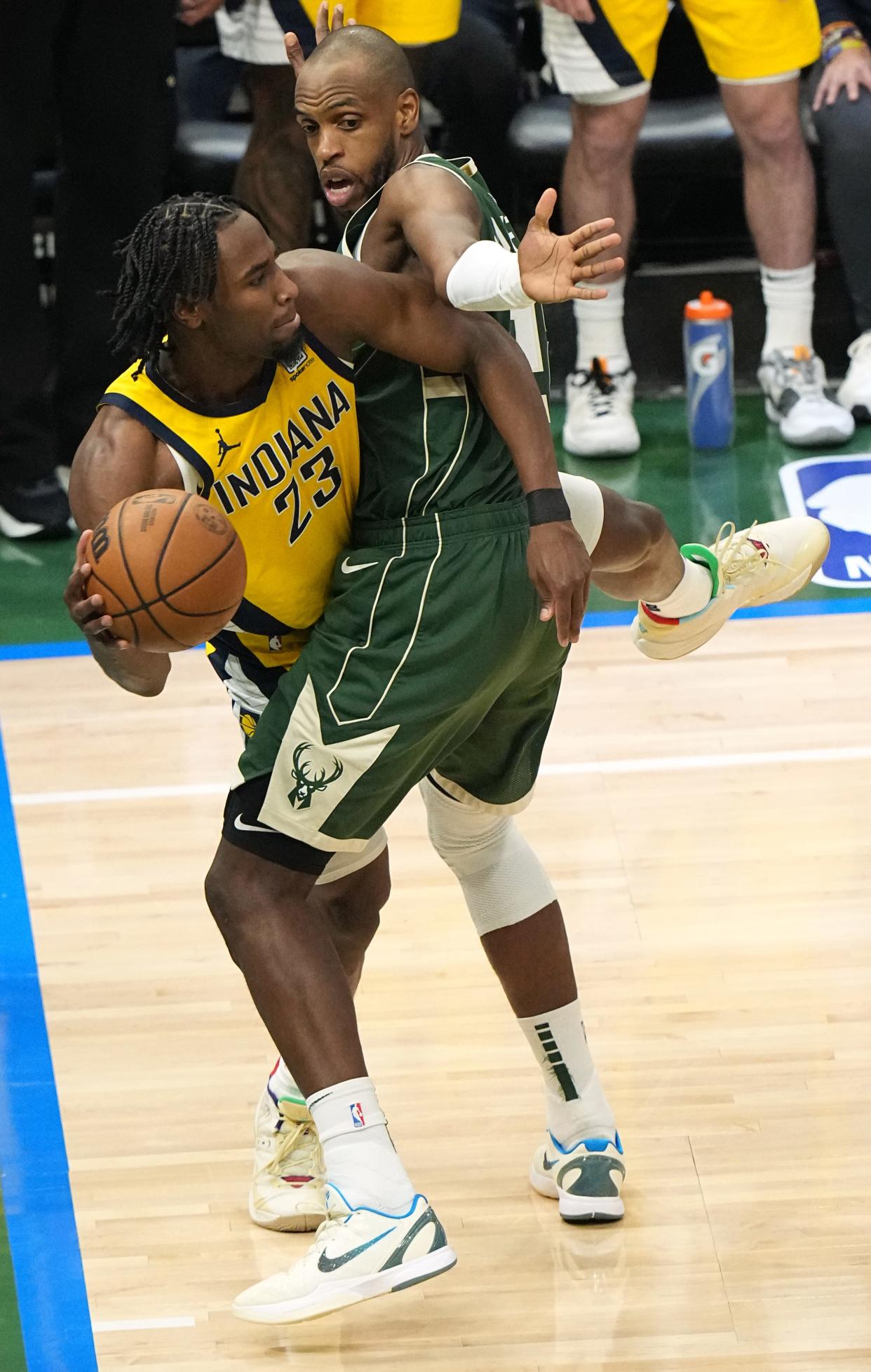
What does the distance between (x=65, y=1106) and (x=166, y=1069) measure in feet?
0.66

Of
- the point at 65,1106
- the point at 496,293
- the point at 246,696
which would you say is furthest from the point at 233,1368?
the point at 496,293

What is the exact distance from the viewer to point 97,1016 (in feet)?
12.6

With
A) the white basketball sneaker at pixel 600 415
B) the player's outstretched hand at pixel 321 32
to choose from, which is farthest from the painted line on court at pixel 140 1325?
the white basketball sneaker at pixel 600 415

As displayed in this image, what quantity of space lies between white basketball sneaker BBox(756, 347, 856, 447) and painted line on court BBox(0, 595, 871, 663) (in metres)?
1.08

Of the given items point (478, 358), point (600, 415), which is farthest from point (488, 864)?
point (600, 415)

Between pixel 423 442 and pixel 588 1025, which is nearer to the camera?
pixel 423 442

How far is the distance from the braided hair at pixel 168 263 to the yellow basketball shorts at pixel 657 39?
3.77m

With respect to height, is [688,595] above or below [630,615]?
above

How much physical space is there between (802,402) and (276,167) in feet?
6.25

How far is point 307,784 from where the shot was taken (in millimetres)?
2848

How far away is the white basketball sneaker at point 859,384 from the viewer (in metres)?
6.55

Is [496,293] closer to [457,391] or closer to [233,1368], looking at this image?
[457,391]

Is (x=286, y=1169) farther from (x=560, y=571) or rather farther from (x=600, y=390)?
(x=600, y=390)

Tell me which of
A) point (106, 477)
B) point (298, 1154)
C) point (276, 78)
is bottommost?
point (298, 1154)
